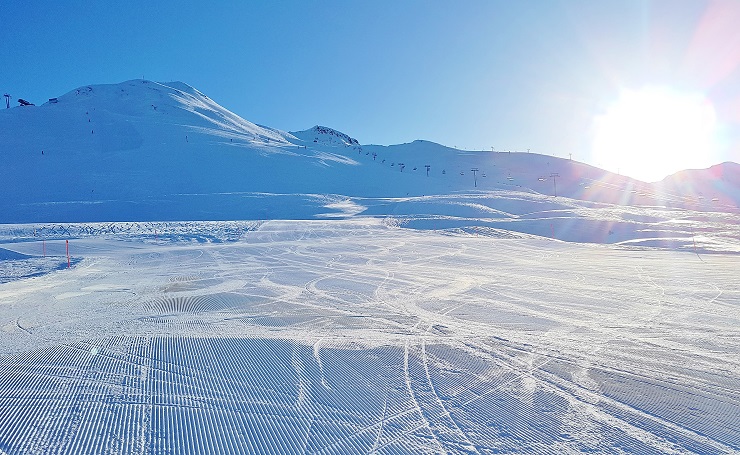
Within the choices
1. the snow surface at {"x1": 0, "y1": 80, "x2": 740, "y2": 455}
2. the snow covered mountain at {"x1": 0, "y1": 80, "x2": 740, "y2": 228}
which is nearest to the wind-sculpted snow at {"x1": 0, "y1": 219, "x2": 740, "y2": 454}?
the snow surface at {"x1": 0, "y1": 80, "x2": 740, "y2": 455}

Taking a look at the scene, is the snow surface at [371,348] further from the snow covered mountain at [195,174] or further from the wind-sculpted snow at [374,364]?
the snow covered mountain at [195,174]

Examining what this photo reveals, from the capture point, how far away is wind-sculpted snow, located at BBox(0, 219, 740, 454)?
4582 millimetres

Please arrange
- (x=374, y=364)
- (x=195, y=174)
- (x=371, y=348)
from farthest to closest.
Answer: (x=195, y=174), (x=371, y=348), (x=374, y=364)

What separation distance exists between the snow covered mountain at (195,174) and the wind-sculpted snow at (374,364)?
4253cm

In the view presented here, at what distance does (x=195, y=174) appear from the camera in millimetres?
80312

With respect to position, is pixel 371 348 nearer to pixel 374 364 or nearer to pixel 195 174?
pixel 374 364

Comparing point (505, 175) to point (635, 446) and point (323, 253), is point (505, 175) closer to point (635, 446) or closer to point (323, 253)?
point (323, 253)

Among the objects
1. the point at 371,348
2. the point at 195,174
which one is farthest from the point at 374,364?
the point at 195,174

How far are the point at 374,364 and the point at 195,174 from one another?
7995cm

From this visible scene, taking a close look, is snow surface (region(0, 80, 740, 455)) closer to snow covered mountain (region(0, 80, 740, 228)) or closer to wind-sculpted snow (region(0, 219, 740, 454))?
wind-sculpted snow (region(0, 219, 740, 454))

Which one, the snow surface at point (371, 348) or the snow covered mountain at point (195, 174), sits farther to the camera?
the snow covered mountain at point (195, 174)

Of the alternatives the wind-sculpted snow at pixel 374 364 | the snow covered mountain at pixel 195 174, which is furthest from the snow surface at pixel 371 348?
the snow covered mountain at pixel 195 174

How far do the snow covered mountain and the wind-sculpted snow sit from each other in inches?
1675

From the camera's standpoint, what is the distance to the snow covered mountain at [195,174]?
5984 cm
